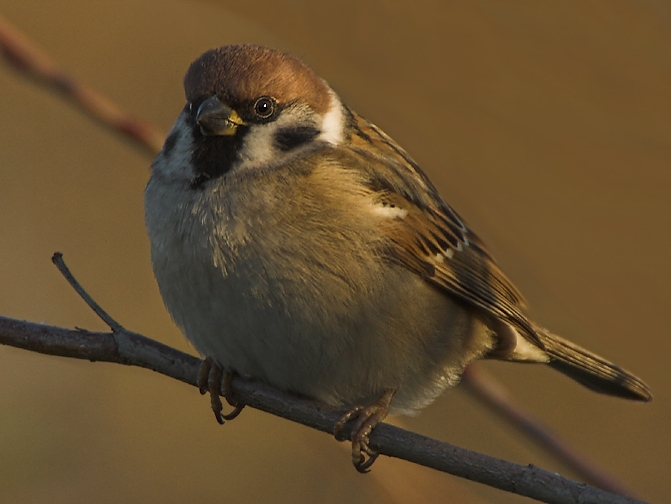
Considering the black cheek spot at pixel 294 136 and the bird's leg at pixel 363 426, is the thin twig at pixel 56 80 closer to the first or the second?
the black cheek spot at pixel 294 136

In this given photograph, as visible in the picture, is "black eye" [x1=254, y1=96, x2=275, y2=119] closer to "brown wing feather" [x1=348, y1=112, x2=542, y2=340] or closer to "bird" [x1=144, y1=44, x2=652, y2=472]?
"bird" [x1=144, y1=44, x2=652, y2=472]

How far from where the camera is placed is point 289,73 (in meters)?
3.53

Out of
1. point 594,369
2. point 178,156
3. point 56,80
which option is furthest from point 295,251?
point 594,369

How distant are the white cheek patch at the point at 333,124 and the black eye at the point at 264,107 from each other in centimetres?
23

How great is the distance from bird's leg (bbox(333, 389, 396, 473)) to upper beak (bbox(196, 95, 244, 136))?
3.29 feet

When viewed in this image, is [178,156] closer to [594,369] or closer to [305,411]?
[305,411]

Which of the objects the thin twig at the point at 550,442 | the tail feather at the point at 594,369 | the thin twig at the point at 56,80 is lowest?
the thin twig at the point at 550,442

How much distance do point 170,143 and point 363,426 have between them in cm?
115

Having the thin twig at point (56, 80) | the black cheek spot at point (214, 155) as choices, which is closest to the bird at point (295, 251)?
the black cheek spot at point (214, 155)

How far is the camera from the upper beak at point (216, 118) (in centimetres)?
329

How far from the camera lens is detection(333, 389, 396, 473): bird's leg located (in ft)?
10.7

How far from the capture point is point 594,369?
425cm

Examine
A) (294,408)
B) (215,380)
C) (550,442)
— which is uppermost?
(550,442)

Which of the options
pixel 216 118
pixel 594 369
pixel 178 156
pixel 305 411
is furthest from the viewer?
pixel 594 369
